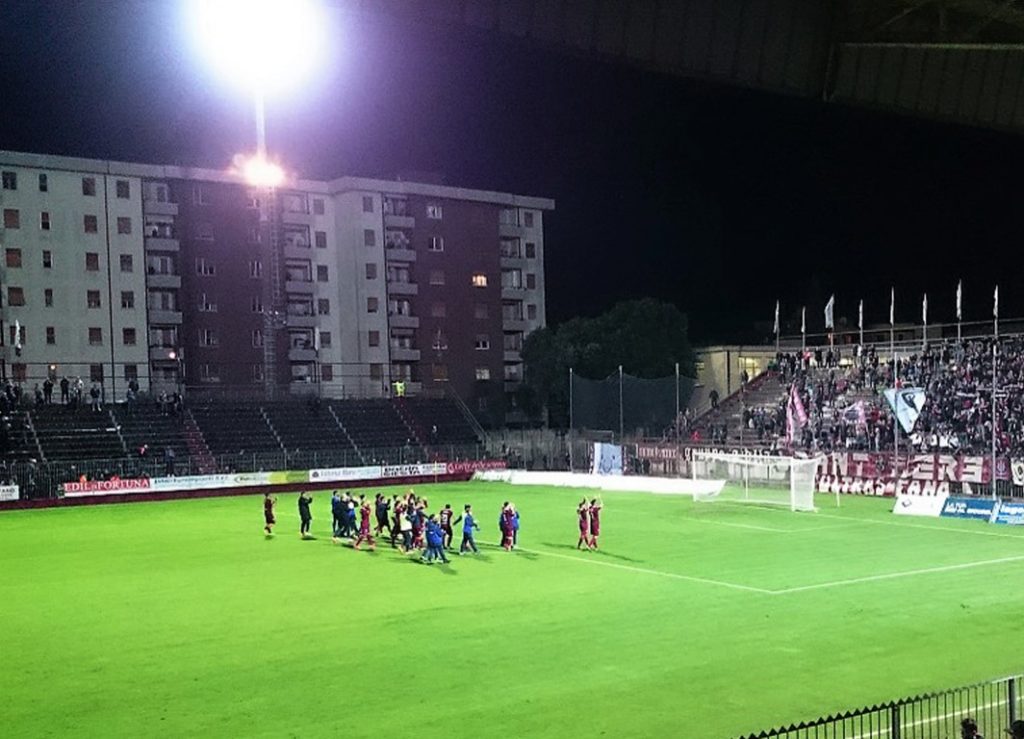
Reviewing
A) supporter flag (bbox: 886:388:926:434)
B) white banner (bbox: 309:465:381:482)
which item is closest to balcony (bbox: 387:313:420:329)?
white banner (bbox: 309:465:381:482)

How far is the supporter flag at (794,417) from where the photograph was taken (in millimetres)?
53156

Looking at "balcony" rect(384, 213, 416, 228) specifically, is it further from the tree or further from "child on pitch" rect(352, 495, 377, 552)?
"child on pitch" rect(352, 495, 377, 552)

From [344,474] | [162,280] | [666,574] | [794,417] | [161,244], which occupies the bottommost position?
[344,474]

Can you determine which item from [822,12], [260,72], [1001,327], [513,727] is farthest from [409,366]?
[822,12]

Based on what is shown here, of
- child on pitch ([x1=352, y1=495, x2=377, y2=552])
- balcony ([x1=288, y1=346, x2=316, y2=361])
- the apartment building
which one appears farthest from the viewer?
balcony ([x1=288, y1=346, x2=316, y2=361])

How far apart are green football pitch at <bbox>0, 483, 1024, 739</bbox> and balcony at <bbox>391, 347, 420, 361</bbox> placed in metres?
51.0

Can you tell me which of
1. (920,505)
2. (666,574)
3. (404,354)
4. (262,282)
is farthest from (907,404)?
(262,282)

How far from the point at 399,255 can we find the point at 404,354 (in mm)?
8606

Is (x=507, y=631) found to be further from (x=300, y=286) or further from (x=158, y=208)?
(x=300, y=286)

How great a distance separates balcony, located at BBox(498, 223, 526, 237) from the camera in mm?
94875

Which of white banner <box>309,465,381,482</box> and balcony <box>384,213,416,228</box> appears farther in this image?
balcony <box>384,213,416,228</box>

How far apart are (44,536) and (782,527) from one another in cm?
2810

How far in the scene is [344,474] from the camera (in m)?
63.4

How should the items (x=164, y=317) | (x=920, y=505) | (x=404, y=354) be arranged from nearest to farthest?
(x=920, y=505) → (x=164, y=317) → (x=404, y=354)
